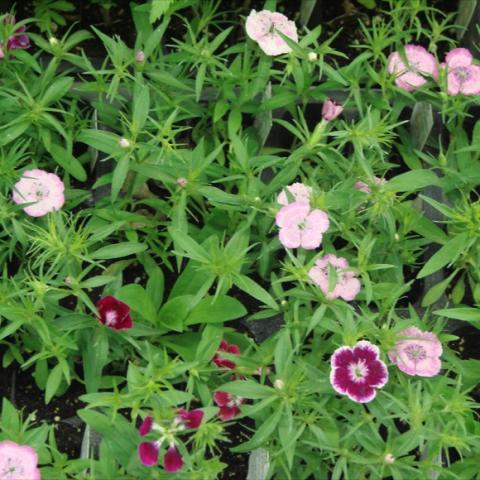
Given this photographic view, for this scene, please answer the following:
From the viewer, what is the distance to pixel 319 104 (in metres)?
2.57

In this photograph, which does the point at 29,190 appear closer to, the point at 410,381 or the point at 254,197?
the point at 254,197

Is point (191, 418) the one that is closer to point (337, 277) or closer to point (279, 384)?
point (279, 384)

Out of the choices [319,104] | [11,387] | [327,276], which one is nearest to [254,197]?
[327,276]

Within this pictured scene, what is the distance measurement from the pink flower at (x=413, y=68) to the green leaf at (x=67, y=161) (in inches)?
33.5

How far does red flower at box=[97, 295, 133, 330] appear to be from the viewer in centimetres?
195

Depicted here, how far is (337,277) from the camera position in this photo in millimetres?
1949

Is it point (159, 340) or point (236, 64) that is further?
point (236, 64)

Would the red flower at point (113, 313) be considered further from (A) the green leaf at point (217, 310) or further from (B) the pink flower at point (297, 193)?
(B) the pink flower at point (297, 193)

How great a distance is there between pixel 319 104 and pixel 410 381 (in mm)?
940

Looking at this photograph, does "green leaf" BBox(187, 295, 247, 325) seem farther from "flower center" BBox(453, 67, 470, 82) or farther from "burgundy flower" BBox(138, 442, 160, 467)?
"flower center" BBox(453, 67, 470, 82)

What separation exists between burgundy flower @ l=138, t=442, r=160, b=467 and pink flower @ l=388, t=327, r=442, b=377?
1.81ft

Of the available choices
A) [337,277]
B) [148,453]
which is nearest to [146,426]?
[148,453]

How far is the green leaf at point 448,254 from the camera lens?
2.07 m

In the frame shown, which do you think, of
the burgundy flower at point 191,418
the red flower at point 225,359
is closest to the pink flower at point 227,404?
the red flower at point 225,359
